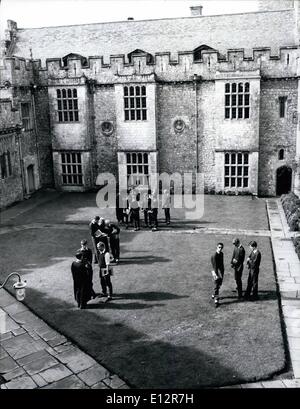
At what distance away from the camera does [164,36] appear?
87.1ft

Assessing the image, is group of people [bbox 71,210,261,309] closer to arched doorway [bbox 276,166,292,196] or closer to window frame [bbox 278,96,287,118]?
arched doorway [bbox 276,166,292,196]

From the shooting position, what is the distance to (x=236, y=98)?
24.5 m

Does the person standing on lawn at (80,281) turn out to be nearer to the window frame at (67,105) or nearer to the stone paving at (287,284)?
the stone paving at (287,284)

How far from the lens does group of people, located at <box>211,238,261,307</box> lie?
12039 mm

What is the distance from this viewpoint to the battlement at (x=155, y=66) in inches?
939

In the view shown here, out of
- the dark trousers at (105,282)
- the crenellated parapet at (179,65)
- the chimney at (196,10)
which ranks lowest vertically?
the dark trousers at (105,282)

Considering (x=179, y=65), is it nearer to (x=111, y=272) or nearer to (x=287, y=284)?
(x=287, y=284)

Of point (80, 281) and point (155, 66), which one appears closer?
point (80, 281)

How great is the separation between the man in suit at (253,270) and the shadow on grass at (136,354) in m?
3.16

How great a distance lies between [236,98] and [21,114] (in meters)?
12.4

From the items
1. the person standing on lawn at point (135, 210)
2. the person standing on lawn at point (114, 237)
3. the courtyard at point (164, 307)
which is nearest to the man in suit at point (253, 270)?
the courtyard at point (164, 307)

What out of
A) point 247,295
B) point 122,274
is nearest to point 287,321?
point 247,295

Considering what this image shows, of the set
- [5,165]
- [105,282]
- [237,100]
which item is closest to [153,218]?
[105,282]

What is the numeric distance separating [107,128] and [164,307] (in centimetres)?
1706
